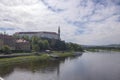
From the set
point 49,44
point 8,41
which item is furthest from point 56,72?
point 49,44

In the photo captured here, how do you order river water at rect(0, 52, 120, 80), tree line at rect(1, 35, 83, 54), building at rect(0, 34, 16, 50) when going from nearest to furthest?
river water at rect(0, 52, 120, 80) < tree line at rect(1, 35, 83, 54) < building at rect(0, 34, 16, 50)

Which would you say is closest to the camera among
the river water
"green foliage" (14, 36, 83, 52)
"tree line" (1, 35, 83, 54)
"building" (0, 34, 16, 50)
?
the river water

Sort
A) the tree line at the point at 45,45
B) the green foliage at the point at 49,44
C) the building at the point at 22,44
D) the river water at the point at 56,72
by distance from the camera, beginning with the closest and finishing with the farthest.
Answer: the river water at the point at 56,72
the tree line at the point at 45,45
the green foliage at the point at 49,44
the building at the point at 22,44

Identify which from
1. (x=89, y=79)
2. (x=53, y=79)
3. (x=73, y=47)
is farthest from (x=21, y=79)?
(x=73, y=47)

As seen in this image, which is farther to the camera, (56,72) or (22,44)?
(22,44)

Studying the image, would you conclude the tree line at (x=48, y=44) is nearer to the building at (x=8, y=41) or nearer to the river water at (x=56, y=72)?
the building at (x=8, y=41)

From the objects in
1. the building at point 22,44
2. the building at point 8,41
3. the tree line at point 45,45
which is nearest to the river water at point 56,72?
the tree line at point 45,45

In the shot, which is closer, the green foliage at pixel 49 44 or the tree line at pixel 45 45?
the tree line at pixel 45 45

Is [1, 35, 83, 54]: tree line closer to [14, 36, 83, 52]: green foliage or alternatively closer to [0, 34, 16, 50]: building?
[14, 36, 83, 52]: green foliage

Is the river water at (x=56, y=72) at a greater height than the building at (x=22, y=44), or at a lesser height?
lesser

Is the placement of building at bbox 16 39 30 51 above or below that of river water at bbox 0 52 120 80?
above

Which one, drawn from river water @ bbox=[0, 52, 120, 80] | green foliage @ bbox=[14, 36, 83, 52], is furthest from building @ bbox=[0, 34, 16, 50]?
river water @ bbox=[0, 52, 120, 80]

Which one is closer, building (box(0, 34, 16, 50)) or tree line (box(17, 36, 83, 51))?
building (box(0, 34, 16, 50))

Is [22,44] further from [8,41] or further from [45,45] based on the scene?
[45,45]
